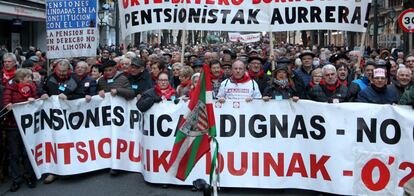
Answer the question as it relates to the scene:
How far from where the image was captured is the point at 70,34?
9.88m

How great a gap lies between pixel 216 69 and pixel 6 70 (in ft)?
10.8

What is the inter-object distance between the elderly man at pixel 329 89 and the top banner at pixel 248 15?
1109 mm

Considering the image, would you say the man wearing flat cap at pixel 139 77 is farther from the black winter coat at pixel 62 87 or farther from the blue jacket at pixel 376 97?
the blue jacket at pixel 376 97

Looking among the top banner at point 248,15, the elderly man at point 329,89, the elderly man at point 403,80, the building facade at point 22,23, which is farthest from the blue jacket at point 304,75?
the building facade at point 22,23

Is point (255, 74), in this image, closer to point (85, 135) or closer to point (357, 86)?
point (357, 86)

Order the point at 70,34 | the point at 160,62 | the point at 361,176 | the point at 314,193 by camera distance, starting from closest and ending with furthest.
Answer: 1. the point at 361,176
2. the point at 314,193
3. the point at 160,62
4. the point at 70,34

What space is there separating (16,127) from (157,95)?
6.14 feet

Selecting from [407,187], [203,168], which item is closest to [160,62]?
[203,168]

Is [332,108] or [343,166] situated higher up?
[332,108]

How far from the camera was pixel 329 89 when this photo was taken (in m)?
7.07

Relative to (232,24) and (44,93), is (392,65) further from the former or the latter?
(44,93)

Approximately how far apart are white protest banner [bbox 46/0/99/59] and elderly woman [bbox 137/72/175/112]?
3.01 meters

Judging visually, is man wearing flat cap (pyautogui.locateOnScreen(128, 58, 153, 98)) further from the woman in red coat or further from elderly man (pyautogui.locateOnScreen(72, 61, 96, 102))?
the woman in red coat

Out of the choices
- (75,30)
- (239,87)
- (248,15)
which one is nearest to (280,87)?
(239,87)
